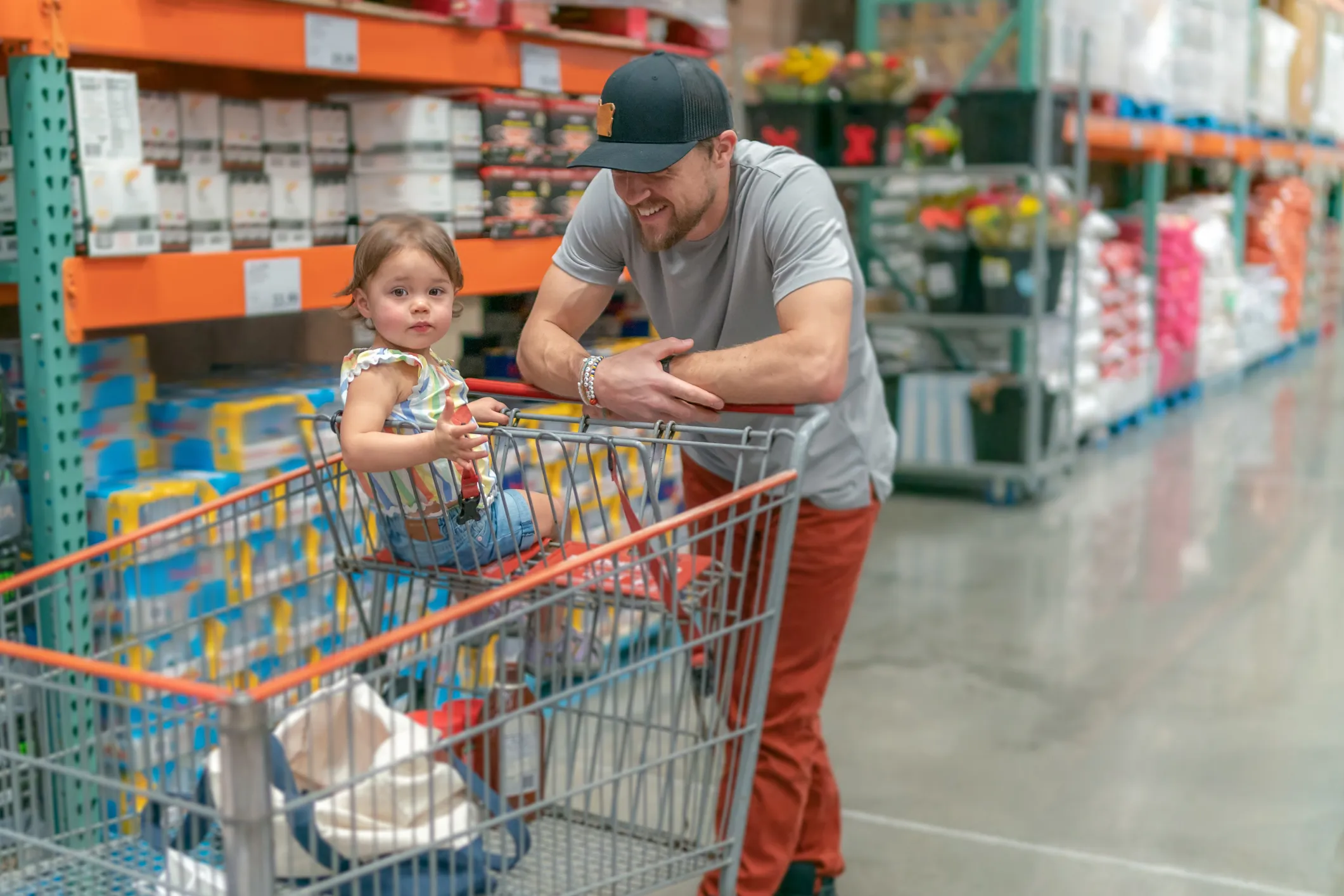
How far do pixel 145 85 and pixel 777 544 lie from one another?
7.31 ft

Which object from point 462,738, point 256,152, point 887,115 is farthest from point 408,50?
point 887,115

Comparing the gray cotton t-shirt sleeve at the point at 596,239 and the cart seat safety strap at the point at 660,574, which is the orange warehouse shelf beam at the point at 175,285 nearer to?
the gray cotton t-shirt sleeve at the point at 596,239

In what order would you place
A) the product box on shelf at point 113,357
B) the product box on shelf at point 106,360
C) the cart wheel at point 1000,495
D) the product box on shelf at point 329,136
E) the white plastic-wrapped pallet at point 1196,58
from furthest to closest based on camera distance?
the white plastic-wrapped pallet at point 1196,58, the cart wheel at point 1000,495, the product box on shelf at point 329,136, the product box on shelf at point 113,357, the product box on shelf at point 106,360

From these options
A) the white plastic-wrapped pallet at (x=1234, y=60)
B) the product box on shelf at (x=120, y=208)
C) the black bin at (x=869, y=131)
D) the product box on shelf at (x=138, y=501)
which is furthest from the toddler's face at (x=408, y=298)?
the white plastic-wrapped pallet at (x=1234, y=60)

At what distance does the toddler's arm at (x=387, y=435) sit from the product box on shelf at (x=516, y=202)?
5.50 feet

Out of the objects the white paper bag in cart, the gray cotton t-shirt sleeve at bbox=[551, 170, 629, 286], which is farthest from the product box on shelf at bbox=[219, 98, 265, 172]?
the white paper bag in cart

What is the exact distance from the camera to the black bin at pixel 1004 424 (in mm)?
6141

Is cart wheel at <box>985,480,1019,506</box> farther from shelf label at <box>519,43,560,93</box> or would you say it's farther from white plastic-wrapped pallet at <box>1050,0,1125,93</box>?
shelf label at <box>519,43,560,93</box>

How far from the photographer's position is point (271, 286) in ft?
9.60

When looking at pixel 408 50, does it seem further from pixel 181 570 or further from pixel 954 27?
pixel 954 27

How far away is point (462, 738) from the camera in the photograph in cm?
161

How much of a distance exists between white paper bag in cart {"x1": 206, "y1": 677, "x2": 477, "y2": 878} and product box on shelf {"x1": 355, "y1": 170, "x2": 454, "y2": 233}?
1.79 meters

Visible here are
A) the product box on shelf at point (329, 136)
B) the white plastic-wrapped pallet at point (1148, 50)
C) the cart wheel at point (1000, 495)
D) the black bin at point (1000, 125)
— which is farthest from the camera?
the white plastic-wrapped pallet at point (1148, 50)

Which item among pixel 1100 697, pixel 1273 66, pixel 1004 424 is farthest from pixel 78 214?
pixel 1273 66
